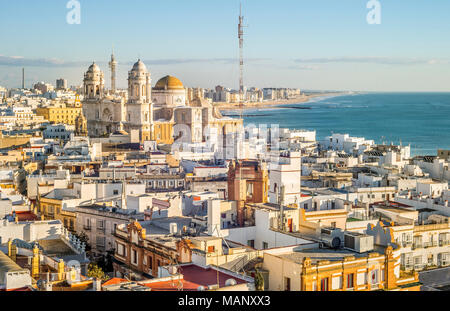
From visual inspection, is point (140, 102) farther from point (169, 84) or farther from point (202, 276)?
point (202, 276)

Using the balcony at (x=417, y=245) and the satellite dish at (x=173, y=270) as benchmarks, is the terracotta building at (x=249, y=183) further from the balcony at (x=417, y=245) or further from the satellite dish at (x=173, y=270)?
the satellite dish at (x=173, y=270)

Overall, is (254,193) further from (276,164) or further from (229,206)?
(276,164)

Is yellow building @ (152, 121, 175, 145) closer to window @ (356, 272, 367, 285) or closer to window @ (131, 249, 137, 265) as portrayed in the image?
window @ (131, 249, 137, 265)

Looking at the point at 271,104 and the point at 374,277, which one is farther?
the point at 271,104

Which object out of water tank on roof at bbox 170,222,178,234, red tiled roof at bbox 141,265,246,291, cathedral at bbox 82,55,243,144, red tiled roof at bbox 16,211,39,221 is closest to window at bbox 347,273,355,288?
red tiled roof at bbox 141,265,246,291

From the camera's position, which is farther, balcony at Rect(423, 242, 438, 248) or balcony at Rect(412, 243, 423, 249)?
balcony at Rect(423, 242, 438, 248)

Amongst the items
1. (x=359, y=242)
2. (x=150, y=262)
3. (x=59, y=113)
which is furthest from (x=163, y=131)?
(x=359, y=242)
